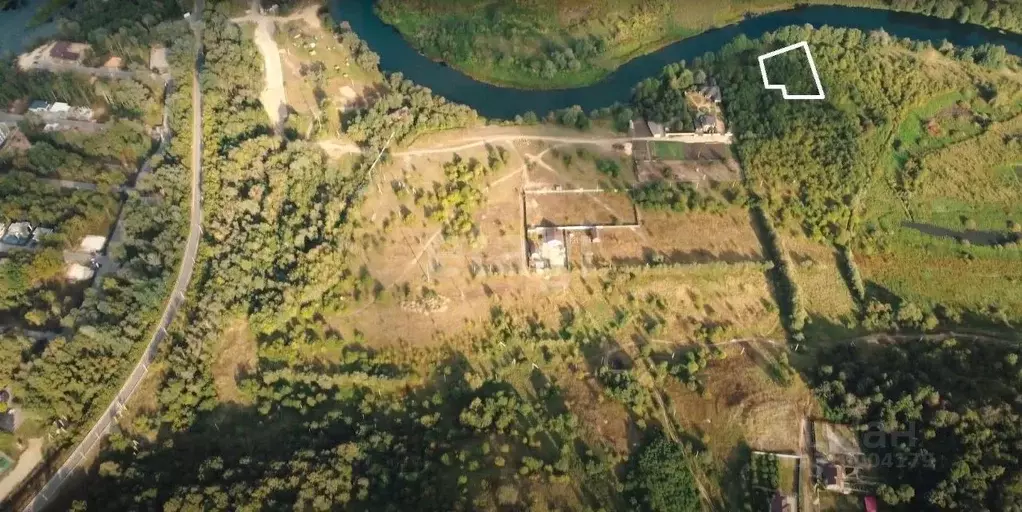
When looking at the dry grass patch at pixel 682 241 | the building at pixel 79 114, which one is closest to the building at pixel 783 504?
the dry grass patch at pixel 682 241

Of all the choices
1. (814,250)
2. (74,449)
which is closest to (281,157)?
(74,449)

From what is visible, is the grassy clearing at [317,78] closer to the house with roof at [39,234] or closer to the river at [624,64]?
the river at [624,64]

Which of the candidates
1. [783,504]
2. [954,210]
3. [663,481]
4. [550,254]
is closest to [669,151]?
[550,254]

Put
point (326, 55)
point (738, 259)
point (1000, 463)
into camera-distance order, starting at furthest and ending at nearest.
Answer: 1. point (326, 55)
2. point (738, 259)
3. point (1000, 463)

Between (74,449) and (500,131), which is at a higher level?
(500,131)

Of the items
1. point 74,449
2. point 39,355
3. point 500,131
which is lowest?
point 74,449

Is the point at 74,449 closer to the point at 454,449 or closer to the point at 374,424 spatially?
the point at 374,424

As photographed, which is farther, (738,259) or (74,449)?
(738,259)
